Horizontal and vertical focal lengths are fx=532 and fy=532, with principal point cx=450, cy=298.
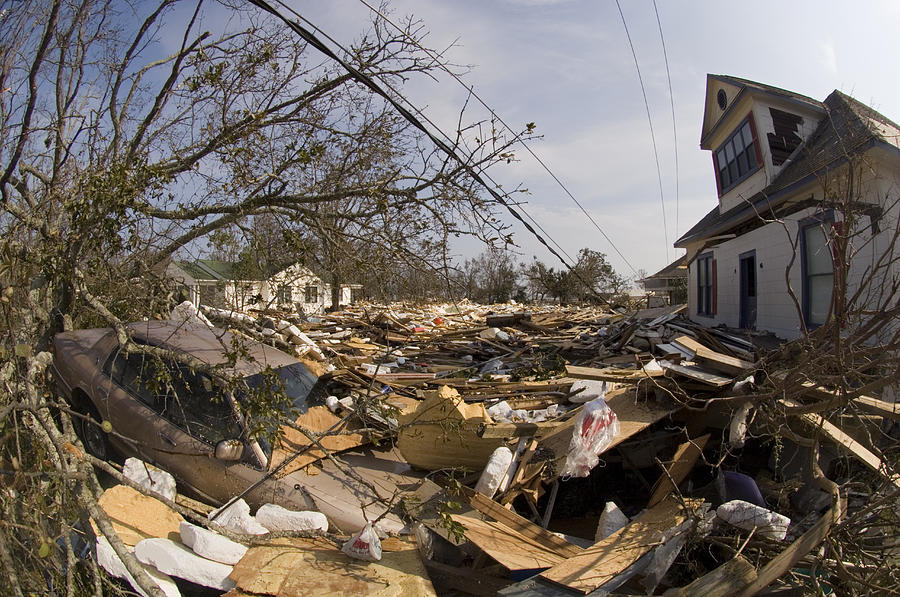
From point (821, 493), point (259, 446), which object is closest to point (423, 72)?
point (259, 446)

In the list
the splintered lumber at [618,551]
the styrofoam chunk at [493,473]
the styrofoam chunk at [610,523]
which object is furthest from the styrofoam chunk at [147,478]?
the styrofoam chunk at [610,523]

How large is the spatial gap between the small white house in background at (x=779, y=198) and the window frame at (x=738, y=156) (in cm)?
2

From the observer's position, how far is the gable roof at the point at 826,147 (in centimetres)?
724

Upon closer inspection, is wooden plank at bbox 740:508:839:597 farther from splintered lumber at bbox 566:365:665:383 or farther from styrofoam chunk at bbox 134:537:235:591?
styrofoam chunk at bbox 134:537:235:591

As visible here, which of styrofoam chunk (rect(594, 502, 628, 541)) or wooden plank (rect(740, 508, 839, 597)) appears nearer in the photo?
wooden plank (rect(740, 508, 839, 597))

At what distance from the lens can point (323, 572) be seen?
3.31 meters

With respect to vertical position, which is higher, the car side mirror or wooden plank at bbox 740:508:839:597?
the car side mirror

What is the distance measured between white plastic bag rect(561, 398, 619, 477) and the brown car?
1.44 metres

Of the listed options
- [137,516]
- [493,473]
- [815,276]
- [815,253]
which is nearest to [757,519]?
[493,473]

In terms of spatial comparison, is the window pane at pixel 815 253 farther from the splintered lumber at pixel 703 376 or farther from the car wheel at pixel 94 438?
the car wheel at pixel 94 438

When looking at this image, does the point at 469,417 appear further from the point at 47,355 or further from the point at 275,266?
the point at 47,355

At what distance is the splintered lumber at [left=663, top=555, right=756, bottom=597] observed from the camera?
9.50 ft

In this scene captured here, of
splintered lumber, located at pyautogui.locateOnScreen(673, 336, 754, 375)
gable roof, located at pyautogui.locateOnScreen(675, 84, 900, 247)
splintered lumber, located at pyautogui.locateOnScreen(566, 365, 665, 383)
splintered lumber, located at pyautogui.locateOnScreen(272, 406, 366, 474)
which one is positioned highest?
gable roof, located at pyautogui.locateOnScreen(675, 84, 900, 247)

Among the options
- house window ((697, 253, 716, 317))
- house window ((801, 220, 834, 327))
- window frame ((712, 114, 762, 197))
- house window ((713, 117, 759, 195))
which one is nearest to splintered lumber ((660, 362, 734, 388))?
house window ((801, 220, 834, 327))
